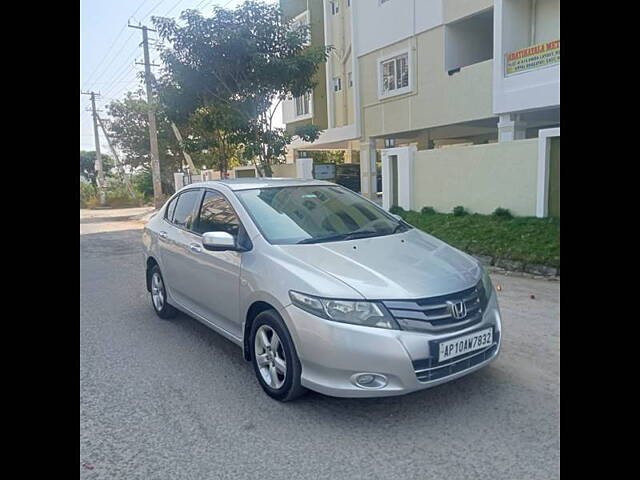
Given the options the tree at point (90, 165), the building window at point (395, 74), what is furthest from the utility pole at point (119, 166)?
the building window at point (395, 74)

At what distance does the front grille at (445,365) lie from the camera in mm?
2855

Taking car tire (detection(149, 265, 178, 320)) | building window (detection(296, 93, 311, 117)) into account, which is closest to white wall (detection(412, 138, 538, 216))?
car tire (detection(149, 265, 178, 320))

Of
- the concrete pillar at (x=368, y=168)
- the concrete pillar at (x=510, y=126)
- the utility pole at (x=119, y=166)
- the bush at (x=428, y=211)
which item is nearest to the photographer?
the bush at (x=428, y=211)

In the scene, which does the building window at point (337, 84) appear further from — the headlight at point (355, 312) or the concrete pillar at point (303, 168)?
the headlight at point (355, 312)

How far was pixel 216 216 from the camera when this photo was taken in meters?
4.30

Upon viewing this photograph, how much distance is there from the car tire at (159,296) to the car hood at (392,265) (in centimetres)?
232

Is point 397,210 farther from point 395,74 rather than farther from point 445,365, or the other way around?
point 445,365

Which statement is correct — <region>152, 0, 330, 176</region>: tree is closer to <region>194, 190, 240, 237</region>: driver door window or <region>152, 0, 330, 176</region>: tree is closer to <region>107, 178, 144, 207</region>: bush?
<region>194, 190, 240, 237</region>: driver door window

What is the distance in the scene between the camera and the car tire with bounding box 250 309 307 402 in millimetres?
3117

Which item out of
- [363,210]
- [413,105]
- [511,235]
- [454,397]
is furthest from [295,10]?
[454,397]

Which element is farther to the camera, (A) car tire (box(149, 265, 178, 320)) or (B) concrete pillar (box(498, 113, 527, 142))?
(B) concrete pillar (box(498, 113, 527, 142))

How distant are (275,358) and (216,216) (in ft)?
5.13

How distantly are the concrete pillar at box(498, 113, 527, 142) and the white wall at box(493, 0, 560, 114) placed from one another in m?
0.28

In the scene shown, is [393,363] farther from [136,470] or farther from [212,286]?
[212,286]
